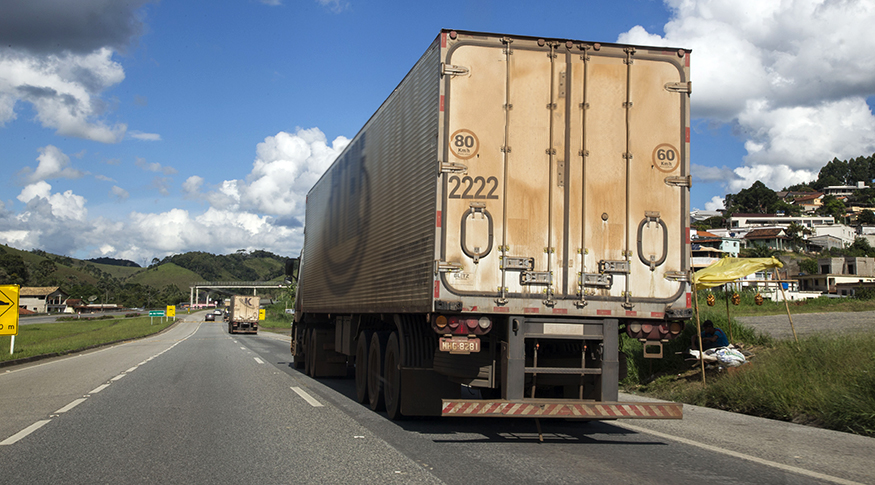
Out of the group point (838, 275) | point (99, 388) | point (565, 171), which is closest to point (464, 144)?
point (565, 171)

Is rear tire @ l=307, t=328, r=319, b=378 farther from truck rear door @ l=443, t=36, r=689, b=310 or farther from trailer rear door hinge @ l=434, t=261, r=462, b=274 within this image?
truck rear door @ l=443, t=36, r=689, b=310

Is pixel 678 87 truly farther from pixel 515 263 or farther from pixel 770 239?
pixel 770 239

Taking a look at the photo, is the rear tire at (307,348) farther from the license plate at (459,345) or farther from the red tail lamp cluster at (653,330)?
the red tail lamp cluster at (653,330)

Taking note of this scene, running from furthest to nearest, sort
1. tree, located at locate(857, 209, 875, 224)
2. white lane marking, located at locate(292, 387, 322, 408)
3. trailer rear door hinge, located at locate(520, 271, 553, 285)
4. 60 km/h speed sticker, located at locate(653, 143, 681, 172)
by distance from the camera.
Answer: tree, located at locate(857, 209, 875, 224) < white lane marking, located at locate(292, 387, 322, 408) < 60 km/h speed sticker, located at locate(653, 143, 681, 172) < trailer rear door hinge, located at locate(520, 271, 553, 285)

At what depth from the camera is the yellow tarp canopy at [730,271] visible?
12.9 metres

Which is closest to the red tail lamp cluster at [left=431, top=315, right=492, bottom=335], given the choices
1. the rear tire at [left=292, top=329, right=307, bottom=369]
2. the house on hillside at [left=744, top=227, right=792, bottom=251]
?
the rear tire at [left=292, top=329, right=307, bottom=369]

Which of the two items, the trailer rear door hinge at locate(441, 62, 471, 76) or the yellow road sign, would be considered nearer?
the trailer rear door hinge at locate(441, 62, 471, 76)

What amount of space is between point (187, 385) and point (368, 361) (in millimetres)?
5009

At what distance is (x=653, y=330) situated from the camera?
7.58m

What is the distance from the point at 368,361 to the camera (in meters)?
10.3

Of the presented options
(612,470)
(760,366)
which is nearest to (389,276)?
(612,470)

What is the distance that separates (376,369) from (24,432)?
4.39 meters

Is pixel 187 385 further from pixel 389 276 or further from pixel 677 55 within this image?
pixel 677 55

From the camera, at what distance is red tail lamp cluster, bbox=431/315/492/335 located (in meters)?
7.16
